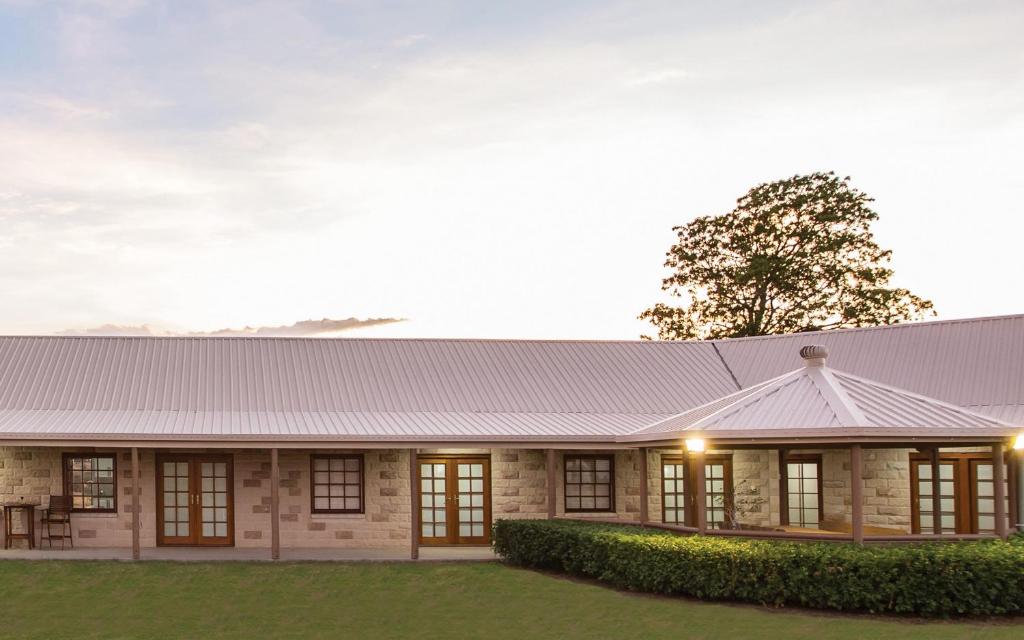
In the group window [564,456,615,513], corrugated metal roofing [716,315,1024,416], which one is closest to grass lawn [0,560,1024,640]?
window [564,456,615,513]

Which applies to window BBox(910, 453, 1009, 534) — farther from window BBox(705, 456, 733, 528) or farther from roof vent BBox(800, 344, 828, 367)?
roof vent BBox(800, 344, 828, 367)

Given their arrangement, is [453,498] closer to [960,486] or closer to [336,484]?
[336,484]

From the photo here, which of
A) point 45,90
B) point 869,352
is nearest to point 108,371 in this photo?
point 45,90

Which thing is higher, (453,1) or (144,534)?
(453,1)

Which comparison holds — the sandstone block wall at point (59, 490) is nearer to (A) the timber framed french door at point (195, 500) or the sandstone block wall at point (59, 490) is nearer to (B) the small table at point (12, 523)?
(B) the small table at point (12, 523)

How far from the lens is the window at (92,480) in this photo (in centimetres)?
2316

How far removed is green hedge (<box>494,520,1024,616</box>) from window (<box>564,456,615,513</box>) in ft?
19.2

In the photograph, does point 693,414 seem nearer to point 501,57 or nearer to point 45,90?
Result: point 501,57

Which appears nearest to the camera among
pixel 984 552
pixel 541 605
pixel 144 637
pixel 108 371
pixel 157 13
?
pixel 144 637

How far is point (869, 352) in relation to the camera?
87.3ft

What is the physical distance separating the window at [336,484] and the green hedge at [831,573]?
6.85 meters

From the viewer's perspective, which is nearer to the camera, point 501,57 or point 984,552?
point 984,552

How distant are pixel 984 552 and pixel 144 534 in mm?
14992

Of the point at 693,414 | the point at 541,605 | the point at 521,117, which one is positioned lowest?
the point at 541,605
